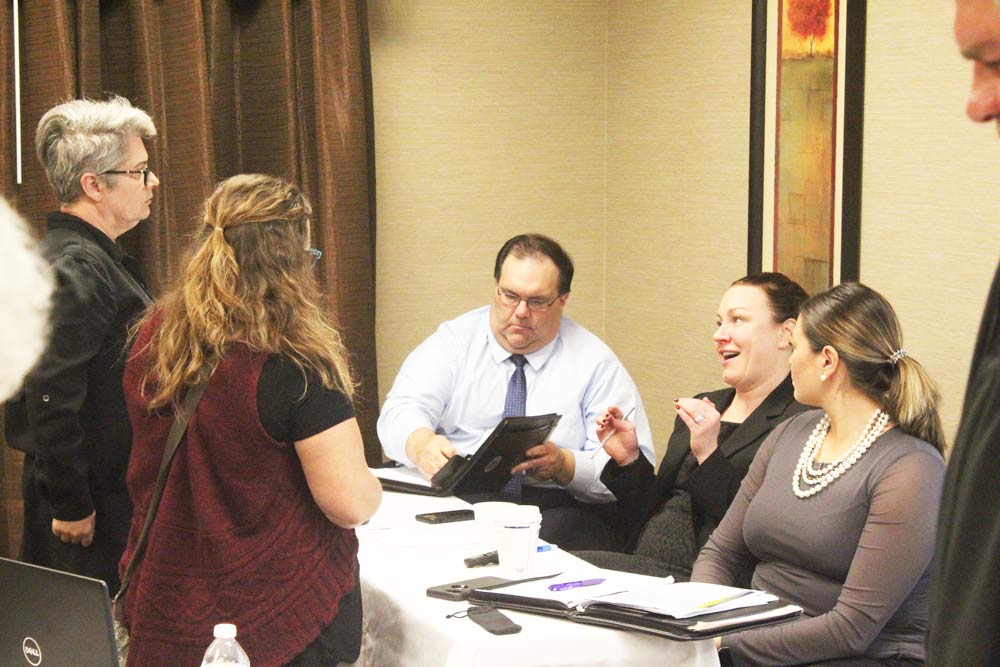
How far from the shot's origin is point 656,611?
5.95 feet

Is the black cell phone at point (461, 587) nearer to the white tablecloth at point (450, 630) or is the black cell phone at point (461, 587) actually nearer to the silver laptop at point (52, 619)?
the white tablecloth at point (450, 630)

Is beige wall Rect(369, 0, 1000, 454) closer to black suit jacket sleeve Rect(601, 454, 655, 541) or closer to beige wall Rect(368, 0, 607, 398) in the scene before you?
beige wall Rect(368, 0, 607, 398)

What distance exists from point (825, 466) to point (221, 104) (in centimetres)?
228

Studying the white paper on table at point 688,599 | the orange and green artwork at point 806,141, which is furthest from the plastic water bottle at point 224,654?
the orange and green artwork at point 806,141

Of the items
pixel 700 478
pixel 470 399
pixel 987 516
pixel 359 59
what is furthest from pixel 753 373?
pixel 987 516

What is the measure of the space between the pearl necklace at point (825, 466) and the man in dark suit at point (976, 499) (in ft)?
4.67

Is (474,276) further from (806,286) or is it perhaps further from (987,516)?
(987,516)

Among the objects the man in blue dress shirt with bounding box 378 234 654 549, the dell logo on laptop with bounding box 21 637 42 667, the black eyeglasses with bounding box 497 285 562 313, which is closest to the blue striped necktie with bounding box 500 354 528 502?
the man in blue dress shirt with bounding box 378 234 654 549

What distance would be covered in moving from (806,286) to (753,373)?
0.55 meters

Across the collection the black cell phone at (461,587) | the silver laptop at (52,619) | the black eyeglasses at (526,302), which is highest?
the black eyeglasses at (526,302)

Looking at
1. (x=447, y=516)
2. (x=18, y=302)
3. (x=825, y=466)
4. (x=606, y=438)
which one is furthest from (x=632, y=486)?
(x=18, y=302)

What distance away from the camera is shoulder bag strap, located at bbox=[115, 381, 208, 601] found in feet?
6.01

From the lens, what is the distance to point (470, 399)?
3.25 meters

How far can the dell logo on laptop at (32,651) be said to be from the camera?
1.31m
